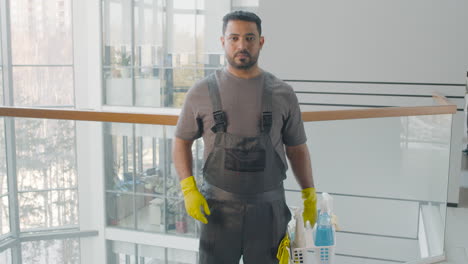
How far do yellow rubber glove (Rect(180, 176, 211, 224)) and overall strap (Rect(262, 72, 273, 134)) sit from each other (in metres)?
0.32

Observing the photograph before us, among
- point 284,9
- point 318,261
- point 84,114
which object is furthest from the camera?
point 284,9

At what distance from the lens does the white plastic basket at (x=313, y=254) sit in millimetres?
1923

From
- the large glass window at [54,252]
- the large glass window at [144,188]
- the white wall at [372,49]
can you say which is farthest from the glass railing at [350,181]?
the white wall at [372,49]

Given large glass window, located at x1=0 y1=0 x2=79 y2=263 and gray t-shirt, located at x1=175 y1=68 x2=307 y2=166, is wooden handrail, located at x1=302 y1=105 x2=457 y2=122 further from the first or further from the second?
large glass window, located at x1=0 y1=0 x2=79 y2=263

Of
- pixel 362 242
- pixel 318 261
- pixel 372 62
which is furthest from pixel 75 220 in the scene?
pixel 372 62

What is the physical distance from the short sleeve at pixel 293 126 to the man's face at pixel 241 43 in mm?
197

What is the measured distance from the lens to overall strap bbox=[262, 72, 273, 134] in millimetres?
1617

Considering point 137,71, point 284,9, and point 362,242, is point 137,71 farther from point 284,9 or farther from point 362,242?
point 362,242

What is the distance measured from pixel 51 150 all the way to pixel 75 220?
1.51 feet

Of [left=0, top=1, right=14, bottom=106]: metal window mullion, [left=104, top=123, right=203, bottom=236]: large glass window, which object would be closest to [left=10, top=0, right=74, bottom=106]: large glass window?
[left=0, top=1, right=14, bottom=106]: metal window mullion

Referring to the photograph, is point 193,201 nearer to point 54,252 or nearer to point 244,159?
point 244,159

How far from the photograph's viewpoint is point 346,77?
4348 millimetres

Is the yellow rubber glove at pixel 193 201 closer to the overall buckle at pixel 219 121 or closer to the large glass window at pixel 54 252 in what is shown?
the overall buckle at pixel 219 121

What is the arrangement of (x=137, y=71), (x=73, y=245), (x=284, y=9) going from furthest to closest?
1. (x=137, y=71)
2. (x=284, y=9)
3. (x=73, y=245)
